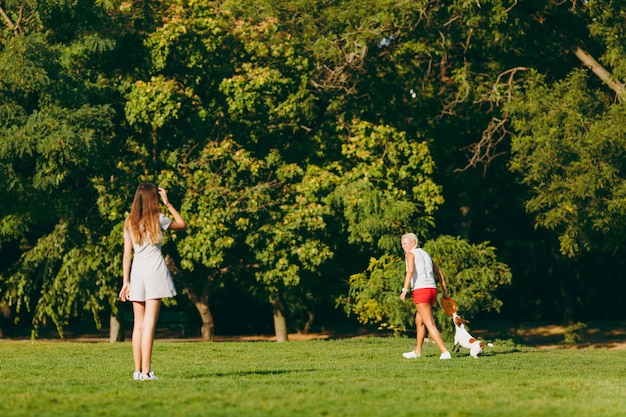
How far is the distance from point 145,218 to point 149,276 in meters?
0.56

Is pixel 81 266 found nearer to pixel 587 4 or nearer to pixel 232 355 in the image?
pixel 232 355

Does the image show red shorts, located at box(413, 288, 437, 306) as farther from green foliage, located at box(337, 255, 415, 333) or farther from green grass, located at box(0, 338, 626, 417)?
green foliage, located at box(337, 255, 415, 333)

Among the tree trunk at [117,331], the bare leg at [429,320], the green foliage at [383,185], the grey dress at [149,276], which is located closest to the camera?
the grey dress at [149,276]

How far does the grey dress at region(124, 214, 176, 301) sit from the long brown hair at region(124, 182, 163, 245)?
0.07 metres

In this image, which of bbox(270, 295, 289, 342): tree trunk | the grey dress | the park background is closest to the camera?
the grey dress

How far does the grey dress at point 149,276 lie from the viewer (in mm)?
10281

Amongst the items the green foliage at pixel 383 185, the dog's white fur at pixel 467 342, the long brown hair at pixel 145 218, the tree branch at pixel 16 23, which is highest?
the tree branch at pixel 16 23

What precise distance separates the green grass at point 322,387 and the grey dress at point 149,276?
847 millimetres

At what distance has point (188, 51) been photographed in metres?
22.9

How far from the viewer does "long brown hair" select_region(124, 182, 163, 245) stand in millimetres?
10328

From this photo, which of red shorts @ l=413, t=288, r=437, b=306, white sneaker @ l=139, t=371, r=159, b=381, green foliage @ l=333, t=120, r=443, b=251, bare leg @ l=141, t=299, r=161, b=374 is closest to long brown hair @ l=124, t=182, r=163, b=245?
bare leg @ l=141, t=299, r=161, b=374

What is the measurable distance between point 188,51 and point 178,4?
1.32 metres

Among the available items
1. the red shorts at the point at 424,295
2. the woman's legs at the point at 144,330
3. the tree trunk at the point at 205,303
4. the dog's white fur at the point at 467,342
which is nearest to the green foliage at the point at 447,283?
the tree trunk at the point at 205,303

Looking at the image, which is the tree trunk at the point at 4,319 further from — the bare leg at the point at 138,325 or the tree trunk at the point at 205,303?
the bare leg at the point at 138,325
